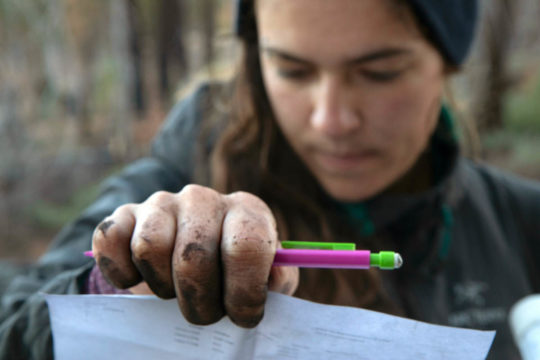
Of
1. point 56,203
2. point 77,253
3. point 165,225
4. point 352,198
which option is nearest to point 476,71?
point 56,203

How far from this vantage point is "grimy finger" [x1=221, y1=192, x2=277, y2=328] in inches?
20.3

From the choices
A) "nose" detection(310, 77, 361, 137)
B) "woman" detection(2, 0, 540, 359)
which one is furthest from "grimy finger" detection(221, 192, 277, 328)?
"nose" detection(310, 77, 361, 137)

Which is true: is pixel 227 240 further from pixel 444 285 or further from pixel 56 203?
pixel 56 203

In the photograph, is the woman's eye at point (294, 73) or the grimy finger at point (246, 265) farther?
the woman's eye at point (294, 73)

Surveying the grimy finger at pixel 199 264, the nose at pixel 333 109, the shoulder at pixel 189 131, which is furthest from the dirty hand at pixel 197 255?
the shoulder at pixel 189 131

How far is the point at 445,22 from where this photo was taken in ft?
3.70

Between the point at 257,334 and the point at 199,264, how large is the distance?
10 cm

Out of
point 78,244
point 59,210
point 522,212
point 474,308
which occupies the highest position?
point 78,244

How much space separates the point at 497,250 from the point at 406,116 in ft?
1.68

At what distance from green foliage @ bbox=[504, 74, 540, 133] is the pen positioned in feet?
15.7

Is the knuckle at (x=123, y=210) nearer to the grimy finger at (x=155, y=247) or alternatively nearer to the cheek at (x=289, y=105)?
the grimy finger at (x=155, y=247)

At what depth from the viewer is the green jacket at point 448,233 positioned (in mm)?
1264

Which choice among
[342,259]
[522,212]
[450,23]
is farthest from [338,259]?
[522,212]

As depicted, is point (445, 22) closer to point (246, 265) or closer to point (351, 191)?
point (351, 191)
